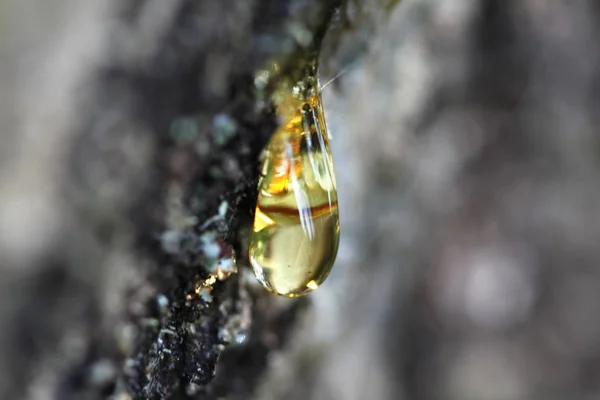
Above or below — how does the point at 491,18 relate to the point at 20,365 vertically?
above

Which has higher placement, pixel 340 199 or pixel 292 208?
pixel 340 199

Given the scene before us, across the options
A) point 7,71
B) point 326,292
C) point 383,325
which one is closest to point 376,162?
point 326,292

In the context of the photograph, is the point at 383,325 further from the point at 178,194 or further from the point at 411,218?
the point at 178,194

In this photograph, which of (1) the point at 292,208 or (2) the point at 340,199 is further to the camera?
(2) the point at 340,199
